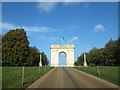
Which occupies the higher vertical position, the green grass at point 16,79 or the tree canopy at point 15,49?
the tree canopy at point 15,49

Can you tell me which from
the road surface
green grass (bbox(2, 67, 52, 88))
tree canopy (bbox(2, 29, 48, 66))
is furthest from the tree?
the road surface

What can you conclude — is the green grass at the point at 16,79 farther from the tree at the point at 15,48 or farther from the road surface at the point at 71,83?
the tree at the point at 15,48

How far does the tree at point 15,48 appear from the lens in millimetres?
75812

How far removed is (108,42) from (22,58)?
4079cm

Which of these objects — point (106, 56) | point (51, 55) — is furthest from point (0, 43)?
point (51, 55)

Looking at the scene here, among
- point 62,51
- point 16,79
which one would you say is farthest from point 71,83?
point 62,51

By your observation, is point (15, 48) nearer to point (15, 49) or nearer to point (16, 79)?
point (15, 49)

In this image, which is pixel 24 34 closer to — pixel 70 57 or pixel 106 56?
pixel 106 56

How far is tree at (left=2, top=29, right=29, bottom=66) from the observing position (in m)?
75.8

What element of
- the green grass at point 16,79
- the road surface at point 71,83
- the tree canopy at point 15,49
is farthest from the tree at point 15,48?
the road surface at point 71,83

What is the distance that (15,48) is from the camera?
7669 cm

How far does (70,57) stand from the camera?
429 ft

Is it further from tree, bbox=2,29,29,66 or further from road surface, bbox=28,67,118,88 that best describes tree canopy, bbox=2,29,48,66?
road surface, bbox=28,67,118,88

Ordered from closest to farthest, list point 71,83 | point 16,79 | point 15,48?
point 71,83 < point 16,79 < point 15,48
